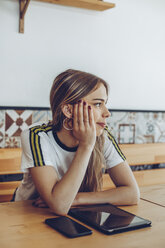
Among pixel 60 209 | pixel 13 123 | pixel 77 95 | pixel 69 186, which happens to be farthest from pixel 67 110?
pixel 13 123

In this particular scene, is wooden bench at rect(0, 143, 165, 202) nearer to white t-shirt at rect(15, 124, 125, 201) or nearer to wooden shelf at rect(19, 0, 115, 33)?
white t-shirt at rect(15, 124, 125, 201)

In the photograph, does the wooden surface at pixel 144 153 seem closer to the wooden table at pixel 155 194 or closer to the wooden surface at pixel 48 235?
the wooden table at pixel 155 194

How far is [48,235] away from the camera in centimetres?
107

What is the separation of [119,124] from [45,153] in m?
1.56

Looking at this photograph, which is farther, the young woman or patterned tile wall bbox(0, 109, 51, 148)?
patterned tile wall bbox(0, 109, 51, 148)

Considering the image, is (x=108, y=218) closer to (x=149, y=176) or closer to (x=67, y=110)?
(x=67, y=110)

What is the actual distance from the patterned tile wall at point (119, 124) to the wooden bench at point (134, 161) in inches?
3.7

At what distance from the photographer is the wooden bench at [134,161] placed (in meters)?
2.40

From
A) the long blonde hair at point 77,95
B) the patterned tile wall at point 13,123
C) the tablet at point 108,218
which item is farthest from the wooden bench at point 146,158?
the tablet at point 108,218

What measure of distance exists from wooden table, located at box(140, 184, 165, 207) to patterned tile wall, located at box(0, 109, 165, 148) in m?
0.98

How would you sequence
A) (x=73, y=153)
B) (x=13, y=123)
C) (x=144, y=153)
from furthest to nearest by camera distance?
(x=144, y=153) < (x=13, y=123) < (x=73, y=153)

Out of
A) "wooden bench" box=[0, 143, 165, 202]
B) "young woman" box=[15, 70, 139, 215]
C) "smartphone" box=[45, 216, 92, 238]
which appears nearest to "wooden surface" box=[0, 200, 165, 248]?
"smartphone" box=[45, 216, 92, 238]

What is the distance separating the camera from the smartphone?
3.51 feet

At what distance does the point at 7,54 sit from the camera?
2.51 m
